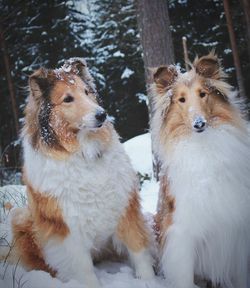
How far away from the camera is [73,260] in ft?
10.4

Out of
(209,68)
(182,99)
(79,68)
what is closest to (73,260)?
(182,99)

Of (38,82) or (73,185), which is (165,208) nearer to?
(73,185)

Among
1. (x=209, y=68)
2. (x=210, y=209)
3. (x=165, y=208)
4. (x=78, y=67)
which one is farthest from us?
(x=78, y=67)

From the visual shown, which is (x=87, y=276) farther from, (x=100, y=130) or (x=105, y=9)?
(x=105, y=9)

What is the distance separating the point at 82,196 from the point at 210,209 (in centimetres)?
108

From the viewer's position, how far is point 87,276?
3.13 metres

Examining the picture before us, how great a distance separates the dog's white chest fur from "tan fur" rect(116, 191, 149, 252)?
0.23 ft

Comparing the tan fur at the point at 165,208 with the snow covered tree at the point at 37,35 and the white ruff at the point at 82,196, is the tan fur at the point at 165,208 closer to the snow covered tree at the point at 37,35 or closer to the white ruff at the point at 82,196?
the white ruff at the point at 82,196

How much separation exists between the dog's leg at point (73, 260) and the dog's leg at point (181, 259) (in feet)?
2.20

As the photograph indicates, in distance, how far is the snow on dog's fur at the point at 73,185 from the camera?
3.14 meters

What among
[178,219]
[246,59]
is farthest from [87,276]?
[246,59]

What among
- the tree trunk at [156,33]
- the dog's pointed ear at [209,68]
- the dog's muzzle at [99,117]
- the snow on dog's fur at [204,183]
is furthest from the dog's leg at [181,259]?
the tree trunk at [156,33]

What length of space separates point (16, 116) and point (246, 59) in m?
8.62

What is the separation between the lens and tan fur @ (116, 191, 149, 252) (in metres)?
3.35
